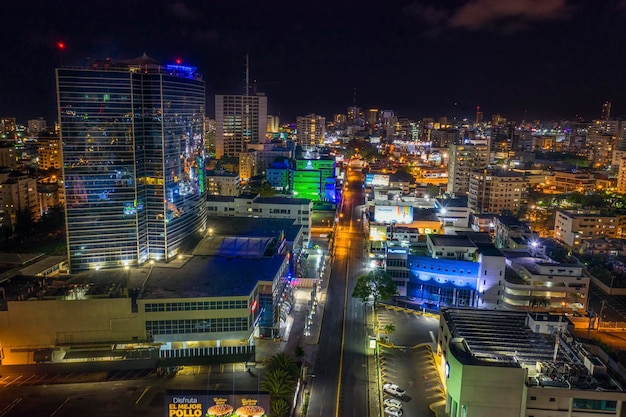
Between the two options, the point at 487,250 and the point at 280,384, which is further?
the point at 487,250

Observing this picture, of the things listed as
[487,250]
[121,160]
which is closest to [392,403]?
[487,250]

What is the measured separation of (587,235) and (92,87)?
175 feet

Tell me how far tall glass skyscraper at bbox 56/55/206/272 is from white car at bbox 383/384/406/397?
69.3ft

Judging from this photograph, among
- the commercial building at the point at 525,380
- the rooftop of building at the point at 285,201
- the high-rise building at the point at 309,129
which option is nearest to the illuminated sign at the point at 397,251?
the commercial building at the point at 525,380

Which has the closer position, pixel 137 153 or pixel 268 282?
pixel 268 282

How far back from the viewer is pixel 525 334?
28078 millimetres

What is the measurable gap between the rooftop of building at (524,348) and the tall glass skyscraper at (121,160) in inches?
944

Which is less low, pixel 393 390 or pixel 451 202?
pixel 451 202

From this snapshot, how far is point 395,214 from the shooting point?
59.7 m

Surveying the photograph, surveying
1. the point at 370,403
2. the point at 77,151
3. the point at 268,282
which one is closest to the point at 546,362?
the point at 370,403

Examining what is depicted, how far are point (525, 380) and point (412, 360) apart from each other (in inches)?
354

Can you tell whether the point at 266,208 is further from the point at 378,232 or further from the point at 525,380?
the point at 525,380

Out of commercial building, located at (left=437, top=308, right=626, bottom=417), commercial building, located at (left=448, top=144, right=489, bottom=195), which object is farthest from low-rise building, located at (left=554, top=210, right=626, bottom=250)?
commercial building, located at (left=437, top=308, right=626, bottom=417)

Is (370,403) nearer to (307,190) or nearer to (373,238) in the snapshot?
(373,238)
